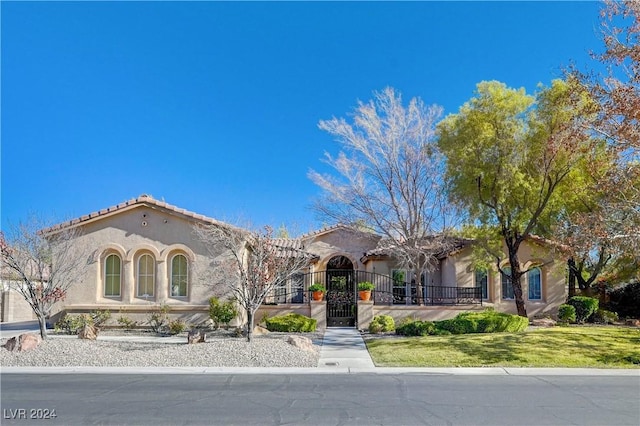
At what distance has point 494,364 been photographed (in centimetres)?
1386

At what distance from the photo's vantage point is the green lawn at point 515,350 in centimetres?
1405

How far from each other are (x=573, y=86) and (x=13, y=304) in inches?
1137

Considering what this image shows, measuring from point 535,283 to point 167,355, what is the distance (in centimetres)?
1887

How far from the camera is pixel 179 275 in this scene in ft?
68.8

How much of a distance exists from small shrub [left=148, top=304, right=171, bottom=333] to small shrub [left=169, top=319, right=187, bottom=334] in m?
0.31

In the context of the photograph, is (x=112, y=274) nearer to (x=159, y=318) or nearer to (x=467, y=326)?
(x=159, y=318)

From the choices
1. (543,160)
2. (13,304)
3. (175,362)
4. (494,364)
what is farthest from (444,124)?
(13,304)

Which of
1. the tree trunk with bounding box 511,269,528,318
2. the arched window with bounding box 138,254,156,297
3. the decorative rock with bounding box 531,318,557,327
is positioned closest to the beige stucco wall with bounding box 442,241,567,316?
the decorative rock with bounding box 531,318,557,327

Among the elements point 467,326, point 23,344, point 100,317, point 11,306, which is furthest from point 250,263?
point 11,306

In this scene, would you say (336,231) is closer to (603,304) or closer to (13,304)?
(603,304)

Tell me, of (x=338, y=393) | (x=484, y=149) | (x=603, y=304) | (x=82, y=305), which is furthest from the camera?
(x=603, y=304)

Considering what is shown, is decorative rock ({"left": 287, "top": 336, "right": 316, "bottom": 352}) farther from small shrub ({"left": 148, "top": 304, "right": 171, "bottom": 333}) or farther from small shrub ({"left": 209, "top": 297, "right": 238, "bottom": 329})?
small shrub ({"left": 148, "top": 304, "right": 171, "bottom": 333})

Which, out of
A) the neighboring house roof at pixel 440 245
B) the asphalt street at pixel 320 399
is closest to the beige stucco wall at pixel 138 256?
the asphalt street at pixel 320 399

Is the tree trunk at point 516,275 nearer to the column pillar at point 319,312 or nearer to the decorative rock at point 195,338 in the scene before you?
the column pillar at point 319,312
